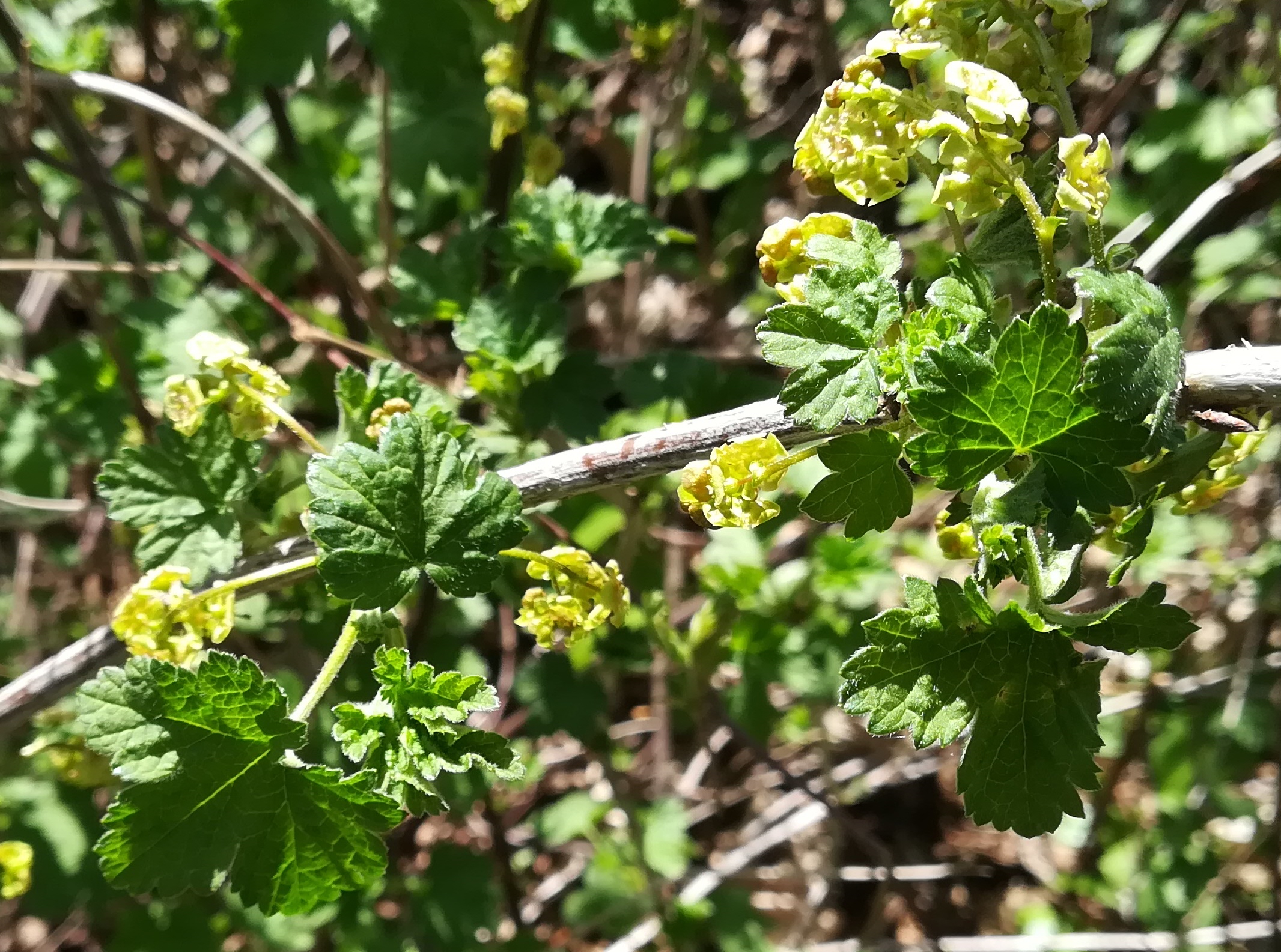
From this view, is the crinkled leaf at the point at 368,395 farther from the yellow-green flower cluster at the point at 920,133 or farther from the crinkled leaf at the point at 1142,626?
the crinkled leaf at the point at 1142,626

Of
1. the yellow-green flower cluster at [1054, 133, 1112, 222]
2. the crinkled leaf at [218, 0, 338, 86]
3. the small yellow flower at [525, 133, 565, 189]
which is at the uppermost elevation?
the crinkled leaf at [218, 0, 338, 86]

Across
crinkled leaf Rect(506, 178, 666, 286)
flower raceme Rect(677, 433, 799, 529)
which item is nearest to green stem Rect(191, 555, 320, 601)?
flower raceme Rect(677, 433, 799, 529)

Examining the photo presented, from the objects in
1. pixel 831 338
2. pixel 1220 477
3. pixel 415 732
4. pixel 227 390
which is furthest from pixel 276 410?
pixel 1220 477

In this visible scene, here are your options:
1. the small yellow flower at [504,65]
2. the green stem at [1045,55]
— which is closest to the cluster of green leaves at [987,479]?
the green stem at [1045,55]

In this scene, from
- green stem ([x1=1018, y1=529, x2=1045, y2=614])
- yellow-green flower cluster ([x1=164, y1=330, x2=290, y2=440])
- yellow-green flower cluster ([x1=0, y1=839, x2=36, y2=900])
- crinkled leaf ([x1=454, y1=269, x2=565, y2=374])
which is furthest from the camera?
yellow-green flower cluster ([x1=0, y1=839, x2=36, y2=900])

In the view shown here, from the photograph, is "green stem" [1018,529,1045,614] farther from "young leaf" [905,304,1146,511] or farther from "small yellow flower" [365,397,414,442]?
"small yellow flower" [365,397,414,442]

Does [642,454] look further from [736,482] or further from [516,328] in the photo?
[516,328]
